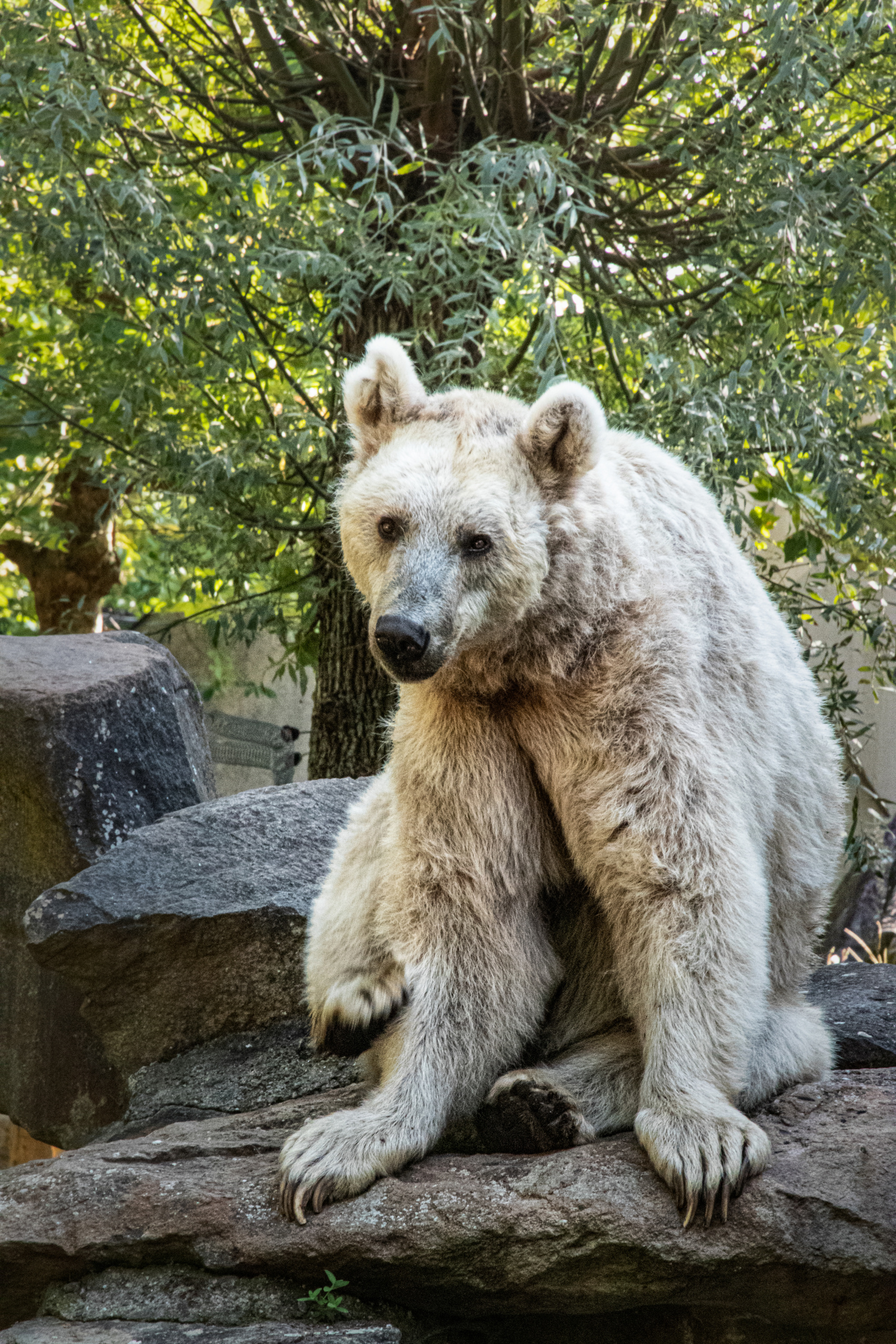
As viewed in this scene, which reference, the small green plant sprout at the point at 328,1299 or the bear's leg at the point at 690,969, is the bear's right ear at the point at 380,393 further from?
the small green plant sprout at the point at 328,1299

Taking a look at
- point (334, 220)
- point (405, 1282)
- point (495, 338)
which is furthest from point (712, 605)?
point (495, 338)

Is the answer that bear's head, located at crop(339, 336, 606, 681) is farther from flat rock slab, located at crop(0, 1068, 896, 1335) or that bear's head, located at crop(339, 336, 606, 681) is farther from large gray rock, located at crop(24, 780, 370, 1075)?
large gray rock, located at crop(24, 780, 370, 1075)

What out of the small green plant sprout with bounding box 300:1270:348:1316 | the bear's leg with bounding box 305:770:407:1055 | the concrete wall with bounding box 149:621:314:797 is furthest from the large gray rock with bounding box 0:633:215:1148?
the concrete wall with bounding box 149:621:314:797

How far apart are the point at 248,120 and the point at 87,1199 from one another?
5.74 meters

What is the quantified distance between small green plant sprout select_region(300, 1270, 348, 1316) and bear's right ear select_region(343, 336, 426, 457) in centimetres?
200

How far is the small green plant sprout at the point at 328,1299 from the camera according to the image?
270 centimetres

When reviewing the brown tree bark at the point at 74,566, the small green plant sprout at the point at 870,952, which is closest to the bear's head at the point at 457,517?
the small green plant sprout at the point at 870,952

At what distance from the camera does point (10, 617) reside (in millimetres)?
12156

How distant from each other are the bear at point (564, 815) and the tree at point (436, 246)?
2192mm

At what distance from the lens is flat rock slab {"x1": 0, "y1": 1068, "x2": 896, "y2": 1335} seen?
8.46ft

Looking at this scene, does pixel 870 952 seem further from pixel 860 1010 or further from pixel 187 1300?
pixel 187 1300

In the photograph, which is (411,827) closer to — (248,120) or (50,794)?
(50,794)

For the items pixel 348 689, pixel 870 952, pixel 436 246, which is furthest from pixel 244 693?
pixel 436 246

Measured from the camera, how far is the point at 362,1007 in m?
3.31
